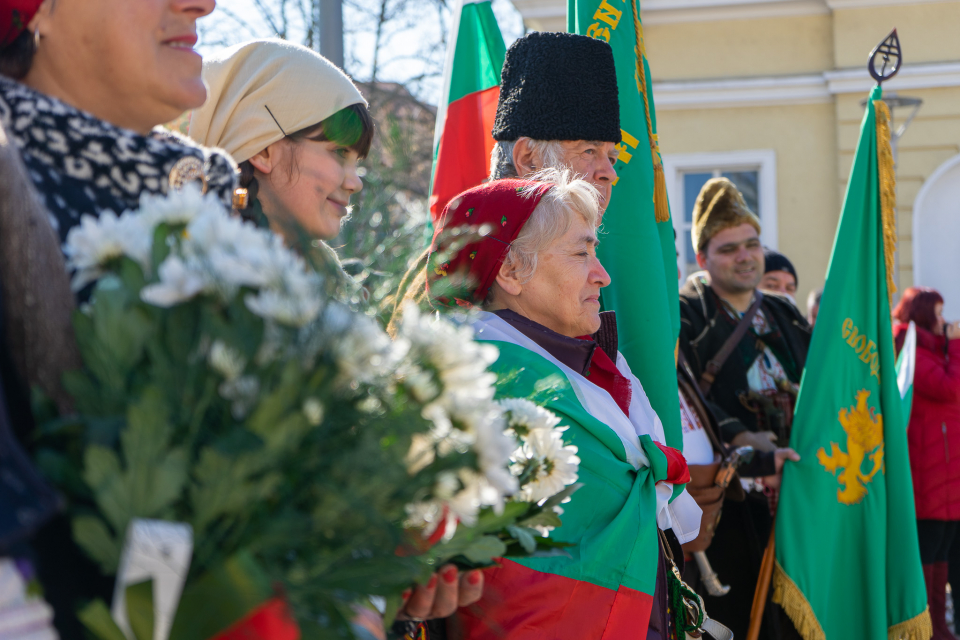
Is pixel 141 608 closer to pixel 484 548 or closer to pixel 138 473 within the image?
pixel 138 473

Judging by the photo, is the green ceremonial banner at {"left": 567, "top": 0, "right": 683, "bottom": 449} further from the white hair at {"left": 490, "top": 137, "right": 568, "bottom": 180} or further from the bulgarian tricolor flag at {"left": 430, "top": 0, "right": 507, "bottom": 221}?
the bulgarian tricolor flag at {"left": 430, "top": 0, "right": 507, "bottom": 221}

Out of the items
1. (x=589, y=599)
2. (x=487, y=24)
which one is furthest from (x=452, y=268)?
(x=487, y=24)

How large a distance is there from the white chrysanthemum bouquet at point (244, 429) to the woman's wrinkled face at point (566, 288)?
4.71ft

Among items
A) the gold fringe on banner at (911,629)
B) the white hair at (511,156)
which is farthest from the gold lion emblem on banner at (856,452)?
the white hair at (511,156)

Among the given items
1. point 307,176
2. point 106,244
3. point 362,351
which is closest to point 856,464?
point 307,176

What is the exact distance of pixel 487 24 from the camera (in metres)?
3.71

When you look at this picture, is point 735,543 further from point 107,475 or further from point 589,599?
point 107,475

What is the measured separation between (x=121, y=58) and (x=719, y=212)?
3.67 meters

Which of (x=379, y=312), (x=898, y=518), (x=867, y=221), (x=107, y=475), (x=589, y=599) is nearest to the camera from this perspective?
(x=107, y=475)

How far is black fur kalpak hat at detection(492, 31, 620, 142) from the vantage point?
9.43ft

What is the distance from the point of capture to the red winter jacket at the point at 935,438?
545 centimetres

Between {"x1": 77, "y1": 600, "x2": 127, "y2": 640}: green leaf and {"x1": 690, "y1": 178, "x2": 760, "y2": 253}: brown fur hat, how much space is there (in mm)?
4014

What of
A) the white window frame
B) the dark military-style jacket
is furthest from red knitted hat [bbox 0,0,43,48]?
the white window frame

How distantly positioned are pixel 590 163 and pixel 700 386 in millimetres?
1363
